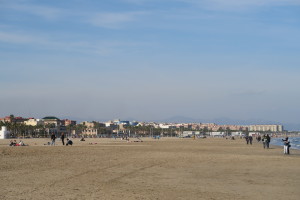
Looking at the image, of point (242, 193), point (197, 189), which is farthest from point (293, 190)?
point (197, 189)

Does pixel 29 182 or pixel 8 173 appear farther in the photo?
pixel 8 173

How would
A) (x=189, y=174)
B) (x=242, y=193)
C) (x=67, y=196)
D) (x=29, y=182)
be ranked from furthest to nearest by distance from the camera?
1. (x=189, y=174)
2. (x=29, y=182)
3. (x=242, y=193)
4. (x=67, y=196)

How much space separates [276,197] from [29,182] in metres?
7.07

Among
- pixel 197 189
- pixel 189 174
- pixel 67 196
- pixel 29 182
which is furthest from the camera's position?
pixel 189 174

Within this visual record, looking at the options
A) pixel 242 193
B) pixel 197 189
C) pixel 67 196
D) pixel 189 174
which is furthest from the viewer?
pixel 189 174

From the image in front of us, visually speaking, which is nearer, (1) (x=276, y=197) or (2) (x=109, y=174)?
(1) (x=276, y=197)

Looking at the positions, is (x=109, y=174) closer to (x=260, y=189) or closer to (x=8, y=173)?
(x=8, y=173)

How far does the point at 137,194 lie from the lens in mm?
10555

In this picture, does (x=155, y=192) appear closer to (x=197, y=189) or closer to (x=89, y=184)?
(x=197, y=189)

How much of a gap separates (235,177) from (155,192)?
176 inches

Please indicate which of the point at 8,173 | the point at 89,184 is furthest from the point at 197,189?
the point at 8,173

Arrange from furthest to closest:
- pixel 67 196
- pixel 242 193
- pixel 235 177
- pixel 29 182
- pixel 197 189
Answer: pixel 235 177 → pixel 29 182 → pixel 197 189 → pixel 242 193 → pixel 67 196

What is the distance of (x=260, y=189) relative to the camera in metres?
11.6

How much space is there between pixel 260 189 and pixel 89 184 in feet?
15.8
